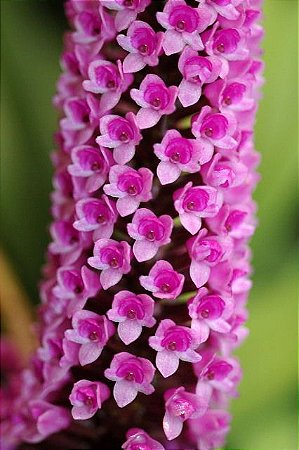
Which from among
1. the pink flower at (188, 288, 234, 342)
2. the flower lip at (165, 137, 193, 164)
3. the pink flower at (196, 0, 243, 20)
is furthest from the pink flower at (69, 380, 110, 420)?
the pink flower at (196, 0, 243, 20)

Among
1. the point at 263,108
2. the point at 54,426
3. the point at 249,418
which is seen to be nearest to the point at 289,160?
the point at 263,108

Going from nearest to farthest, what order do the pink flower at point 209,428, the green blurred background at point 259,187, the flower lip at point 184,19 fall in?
1. the flower lip at point 184,19
2. the pink flower at point 209,428
3. the green blurred background at point 259,187

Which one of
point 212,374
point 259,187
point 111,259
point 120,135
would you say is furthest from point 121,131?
point 259,187

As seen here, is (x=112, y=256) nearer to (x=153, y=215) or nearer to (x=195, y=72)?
(x=153, y=215)

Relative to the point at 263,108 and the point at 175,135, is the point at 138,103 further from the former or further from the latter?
the point at 263,108

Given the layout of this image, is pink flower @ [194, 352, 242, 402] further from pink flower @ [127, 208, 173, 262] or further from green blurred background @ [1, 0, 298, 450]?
green blurred background @ [1, 0, 298, 450]

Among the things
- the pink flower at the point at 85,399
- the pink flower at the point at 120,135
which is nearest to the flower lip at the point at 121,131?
the pink flower at the point at 120,135

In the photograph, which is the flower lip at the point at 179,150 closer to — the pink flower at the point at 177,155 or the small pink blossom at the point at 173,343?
the pink flower at the point at 177,155
